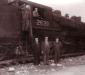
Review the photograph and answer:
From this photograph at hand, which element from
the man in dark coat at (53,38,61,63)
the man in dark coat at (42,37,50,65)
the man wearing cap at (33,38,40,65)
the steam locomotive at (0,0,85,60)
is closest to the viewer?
the steam locomotive at (0,0,85,60)

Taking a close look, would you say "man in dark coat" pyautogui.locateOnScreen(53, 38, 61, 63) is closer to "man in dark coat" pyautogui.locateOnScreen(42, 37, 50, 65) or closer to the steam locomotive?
"man in dark coat" pyautogui.locateOnScreen(42, 37, 50, 65)

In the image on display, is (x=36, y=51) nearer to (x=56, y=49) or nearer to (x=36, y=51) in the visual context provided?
(x=36, y=51)

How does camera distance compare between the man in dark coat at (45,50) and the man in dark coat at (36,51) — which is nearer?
the man in dark coat at (36,51)

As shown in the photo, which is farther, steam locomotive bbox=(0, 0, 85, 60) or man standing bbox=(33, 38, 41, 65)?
man standing bbox=(33, 38, 41, 65)

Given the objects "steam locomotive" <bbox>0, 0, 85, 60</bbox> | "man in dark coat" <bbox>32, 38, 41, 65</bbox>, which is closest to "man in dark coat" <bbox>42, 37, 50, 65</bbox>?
"man in dark coat" <bbox>32, 38, 41, 65</bbox>

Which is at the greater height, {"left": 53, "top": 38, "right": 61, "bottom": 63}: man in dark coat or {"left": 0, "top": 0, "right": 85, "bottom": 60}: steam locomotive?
{"left": 0, "top": 0, "right": 85, "bottom": 60}: steam locomotive

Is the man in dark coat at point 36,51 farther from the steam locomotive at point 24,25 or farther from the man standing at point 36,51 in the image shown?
the steam locomotive at point 24,25

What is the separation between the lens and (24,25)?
13.1 m

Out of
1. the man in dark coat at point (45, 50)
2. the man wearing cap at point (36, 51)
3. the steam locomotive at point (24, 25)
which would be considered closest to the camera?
the steam locomotive at point (24, 25)

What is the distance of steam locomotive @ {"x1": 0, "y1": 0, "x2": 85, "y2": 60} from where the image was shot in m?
12.4

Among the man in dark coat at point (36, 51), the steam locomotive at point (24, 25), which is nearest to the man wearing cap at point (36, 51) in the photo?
the man in dark coat at point (36, 51)

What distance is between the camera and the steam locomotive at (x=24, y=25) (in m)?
12.4

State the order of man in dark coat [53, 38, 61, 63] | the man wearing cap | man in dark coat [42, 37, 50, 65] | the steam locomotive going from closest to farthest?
the steam locomotive, the man wearing cap, man in dark coat [42, 37, 50, 65], man in dark coat [53, 38, 61, 63]

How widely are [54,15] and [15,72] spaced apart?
7163mm
